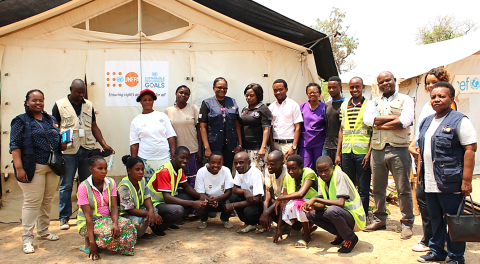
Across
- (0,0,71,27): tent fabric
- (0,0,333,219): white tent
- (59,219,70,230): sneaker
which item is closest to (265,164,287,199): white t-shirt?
(0,0,333,219): white tent

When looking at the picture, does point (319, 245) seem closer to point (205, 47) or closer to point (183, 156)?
point (183, 156)

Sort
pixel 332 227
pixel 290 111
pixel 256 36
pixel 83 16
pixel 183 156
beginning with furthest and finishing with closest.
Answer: pixel 256 36 < pixel 83 16 < pixel 290 111 < pixel 183 156 < pixel 332 227

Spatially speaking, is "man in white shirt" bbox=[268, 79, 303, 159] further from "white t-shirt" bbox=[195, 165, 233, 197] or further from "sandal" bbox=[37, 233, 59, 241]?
"sandal" bbox=[37, 233, 59, 241]

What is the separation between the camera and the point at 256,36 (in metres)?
5.75

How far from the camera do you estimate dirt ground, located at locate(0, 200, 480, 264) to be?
134 inches

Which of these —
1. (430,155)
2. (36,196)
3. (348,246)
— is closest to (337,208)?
(348,246)

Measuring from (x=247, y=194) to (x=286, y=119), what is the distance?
51.0 inches

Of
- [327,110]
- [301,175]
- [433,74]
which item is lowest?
[301,175]

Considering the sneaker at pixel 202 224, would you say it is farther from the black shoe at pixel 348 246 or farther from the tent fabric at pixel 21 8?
the tent fabric at pixel 21 8

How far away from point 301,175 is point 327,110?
1220 millimetres

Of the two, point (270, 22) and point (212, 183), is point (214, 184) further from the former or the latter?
point (270, 22)

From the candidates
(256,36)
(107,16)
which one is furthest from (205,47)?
(107,16)

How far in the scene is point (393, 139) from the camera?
4.00m

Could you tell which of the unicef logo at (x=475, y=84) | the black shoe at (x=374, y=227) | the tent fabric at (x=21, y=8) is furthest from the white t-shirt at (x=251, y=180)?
the unicef logo at (x=475, y=84)
